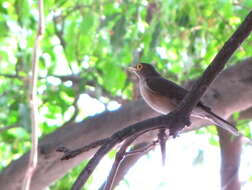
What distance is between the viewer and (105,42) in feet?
18.6

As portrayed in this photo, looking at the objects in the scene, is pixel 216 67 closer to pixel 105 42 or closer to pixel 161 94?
pixel 161 94

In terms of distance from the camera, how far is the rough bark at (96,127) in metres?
3.89

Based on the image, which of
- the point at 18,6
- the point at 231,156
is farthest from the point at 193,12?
the point at 18,6

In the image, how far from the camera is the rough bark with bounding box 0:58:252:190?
153 inches

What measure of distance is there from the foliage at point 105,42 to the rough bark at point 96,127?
306mm

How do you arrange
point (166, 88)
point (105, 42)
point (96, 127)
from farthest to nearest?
point (105, 42) → point (96, 127) → point (166, 88)

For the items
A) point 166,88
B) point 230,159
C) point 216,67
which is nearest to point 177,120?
point 216,67

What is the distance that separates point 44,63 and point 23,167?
1.50m

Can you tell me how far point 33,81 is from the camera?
222 cm

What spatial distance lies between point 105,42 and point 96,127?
1791 mm

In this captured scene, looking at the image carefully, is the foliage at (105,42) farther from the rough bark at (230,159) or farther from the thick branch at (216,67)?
the thick branch at (216,67)

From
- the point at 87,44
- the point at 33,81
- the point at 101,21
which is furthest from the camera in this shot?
the point at 87,44

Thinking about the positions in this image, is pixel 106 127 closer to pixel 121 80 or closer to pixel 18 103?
pixel 18 103

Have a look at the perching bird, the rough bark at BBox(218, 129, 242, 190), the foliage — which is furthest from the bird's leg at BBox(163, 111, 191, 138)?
the rough bark at BBox(218, 129, 242, 190)
